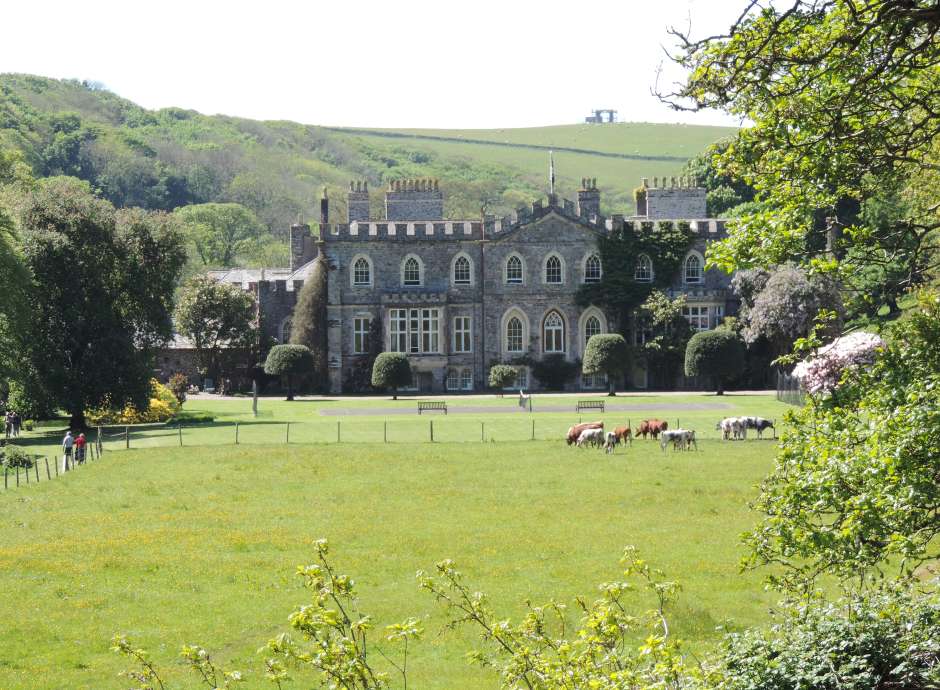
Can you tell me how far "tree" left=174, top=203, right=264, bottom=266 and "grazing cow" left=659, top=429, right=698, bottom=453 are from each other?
8585cm

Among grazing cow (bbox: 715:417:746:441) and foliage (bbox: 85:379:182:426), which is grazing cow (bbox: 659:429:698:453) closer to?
grazing cow (bbox: 715:417:746:441)

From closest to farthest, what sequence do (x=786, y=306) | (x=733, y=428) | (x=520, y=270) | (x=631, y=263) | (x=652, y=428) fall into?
(x=733, y=428) < (x=652, y=428) < (x=786, y=306) < (x=631, y=263) < (x=520, y=270)

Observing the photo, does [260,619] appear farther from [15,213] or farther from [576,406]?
[576,406]

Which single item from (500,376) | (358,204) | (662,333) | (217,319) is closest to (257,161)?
(358,204)

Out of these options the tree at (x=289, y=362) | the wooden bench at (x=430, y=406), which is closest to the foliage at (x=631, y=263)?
the tree at (x=289, y=362)

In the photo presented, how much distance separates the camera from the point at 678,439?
1443 inches

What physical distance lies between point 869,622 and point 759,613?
6.87m

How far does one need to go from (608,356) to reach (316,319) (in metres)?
16.1

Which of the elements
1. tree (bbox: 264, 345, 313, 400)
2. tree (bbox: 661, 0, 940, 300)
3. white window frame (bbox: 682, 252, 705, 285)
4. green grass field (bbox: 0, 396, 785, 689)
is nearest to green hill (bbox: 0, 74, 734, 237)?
white window frame (bbox: 682, 252, 705, 285)

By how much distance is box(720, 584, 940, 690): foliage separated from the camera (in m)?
9.22

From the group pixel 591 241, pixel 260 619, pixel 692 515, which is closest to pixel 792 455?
pixel 260 619

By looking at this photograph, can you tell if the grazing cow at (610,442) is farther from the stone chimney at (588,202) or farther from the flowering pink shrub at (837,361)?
the stone chimney at (588,202)

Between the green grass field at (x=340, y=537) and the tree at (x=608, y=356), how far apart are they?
25.1 m

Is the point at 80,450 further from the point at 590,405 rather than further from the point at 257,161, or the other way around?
the point at 257,161
